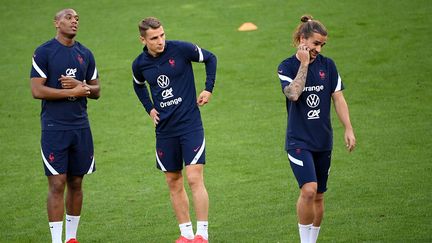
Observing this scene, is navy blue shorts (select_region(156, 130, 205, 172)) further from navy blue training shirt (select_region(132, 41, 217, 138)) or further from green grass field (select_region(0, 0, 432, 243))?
green grass field (select_region(0, 0, 432, 243))

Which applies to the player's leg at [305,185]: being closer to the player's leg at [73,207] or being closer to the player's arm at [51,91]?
the player's arm at [51,91]

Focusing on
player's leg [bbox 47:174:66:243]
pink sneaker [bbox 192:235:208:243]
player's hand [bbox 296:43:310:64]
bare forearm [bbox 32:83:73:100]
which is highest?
player's hand [bbox 296:43:310:64]

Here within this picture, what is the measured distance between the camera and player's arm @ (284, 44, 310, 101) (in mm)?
8039

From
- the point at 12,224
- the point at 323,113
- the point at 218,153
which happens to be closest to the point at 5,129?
the point at 218,153

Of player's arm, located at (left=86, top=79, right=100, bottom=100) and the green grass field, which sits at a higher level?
player's arm, located at (left=86, top=79, right=100, bottom=100)

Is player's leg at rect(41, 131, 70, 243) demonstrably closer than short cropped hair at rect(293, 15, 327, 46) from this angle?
No

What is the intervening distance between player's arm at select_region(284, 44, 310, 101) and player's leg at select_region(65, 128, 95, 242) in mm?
2308

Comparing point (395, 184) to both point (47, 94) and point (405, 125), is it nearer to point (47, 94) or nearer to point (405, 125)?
point (405, 125)

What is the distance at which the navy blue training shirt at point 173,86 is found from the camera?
8.80 m

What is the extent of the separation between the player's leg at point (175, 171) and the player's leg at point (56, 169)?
38.9 inches

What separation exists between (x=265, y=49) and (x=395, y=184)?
8.01m

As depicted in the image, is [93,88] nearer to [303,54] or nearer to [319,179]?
[303,54]

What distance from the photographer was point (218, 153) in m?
13.7

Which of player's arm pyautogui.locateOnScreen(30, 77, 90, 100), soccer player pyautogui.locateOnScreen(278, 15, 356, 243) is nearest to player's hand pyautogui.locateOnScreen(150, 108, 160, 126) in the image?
player's arm pyautogui.locateOnScreen(30, 77, 90, 100)
